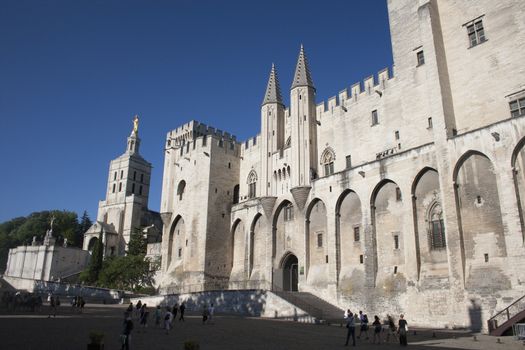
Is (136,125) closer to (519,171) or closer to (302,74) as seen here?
(302,74)

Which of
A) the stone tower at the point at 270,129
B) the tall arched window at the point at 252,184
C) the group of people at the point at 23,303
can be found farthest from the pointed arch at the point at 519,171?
the group of people at the point at 23,303

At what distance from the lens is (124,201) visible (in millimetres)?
67438

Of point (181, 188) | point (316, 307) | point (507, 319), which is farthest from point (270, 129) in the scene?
point (507, 319)

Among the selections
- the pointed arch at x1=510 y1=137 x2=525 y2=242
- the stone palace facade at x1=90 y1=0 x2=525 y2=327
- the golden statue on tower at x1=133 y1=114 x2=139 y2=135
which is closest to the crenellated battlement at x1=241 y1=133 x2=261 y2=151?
the stone palace facade at x1=90 y1=0 x2=525 y2=327

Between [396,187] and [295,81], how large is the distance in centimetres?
1427

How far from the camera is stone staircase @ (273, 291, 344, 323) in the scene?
24594mm

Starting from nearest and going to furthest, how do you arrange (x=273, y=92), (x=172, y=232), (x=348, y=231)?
(x=348, y=231)
(x=273, y=92)
(x=172, y=232)

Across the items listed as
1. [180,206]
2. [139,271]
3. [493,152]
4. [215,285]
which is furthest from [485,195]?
[139,271]

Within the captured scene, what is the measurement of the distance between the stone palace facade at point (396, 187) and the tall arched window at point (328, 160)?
0.54ft

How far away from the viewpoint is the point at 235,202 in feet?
140

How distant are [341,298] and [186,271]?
1696 centimetres

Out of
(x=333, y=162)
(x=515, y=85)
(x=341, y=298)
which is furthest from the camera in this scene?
(x=333, y=162)

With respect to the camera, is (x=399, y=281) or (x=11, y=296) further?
(x=11, y=296)

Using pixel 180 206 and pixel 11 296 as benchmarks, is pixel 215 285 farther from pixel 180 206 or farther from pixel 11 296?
pixel 11 296
